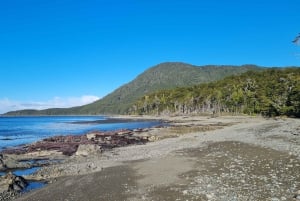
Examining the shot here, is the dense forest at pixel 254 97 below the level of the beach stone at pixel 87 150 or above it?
above

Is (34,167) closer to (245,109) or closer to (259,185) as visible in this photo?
(259,185)

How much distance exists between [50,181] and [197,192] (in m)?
11.5

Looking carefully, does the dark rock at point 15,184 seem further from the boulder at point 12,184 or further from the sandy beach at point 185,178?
the sandy beach at point 185,178

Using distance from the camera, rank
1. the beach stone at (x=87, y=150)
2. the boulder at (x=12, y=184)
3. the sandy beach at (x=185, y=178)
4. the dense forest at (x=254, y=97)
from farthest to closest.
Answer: the dense forest at (x=254, y=97), the beach stone at (x=87, y=150), the boulder at (x=12, y=184), the sandy beach at (x=185, y=178)

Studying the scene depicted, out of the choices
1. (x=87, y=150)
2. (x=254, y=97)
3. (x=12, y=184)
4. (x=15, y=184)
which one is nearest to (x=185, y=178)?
(x=15, y=184)

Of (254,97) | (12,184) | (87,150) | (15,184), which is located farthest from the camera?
(254,97)

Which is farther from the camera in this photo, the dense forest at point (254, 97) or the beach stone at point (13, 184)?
the dense forest at point (254, 97)

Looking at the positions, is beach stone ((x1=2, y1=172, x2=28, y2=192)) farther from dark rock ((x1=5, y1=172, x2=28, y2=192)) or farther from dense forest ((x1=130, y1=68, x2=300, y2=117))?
dense forest ((x1=130, y1=68, x2=300, y2=117))

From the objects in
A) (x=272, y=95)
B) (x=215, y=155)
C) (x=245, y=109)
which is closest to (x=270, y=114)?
(x=272, y=95)

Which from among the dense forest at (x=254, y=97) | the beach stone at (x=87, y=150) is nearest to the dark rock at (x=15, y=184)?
the beach stone at (x=87, y=150)

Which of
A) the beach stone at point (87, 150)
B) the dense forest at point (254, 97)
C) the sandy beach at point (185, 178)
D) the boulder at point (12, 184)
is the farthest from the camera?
the dense forest at point (254, 97)

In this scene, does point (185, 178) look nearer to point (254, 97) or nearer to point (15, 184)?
point (15, 184)

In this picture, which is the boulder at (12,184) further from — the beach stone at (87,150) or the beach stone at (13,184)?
the beach stone at (87,150)

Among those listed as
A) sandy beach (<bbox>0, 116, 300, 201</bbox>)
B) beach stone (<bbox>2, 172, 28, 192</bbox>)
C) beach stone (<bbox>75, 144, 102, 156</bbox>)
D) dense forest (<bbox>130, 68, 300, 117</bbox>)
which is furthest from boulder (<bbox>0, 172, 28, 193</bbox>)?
dense forest (<bbox>130, 68, 300, 117</bbox>)
